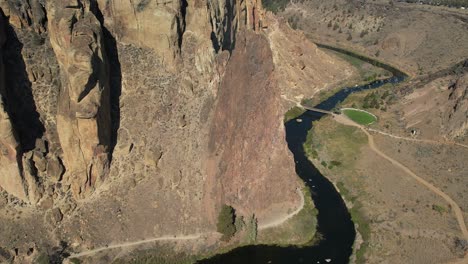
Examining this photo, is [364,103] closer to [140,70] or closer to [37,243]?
[140,70]

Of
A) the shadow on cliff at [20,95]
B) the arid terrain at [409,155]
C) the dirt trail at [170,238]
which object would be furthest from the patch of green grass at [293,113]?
the shadow on cliff at [20,95]

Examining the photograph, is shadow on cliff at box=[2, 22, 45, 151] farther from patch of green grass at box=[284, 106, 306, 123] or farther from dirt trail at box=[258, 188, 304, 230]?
patch of green grass at box=[284, 106, 306, 123]

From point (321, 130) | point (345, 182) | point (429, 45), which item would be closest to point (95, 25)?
point (345, 182)

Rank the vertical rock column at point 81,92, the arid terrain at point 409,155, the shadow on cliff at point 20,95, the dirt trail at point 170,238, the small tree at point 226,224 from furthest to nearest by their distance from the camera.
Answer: the arid terrain at point 409,155 → the small tree at point 226,224 → the dirt trail at point 170,238 → the shadow on cliff at point 20,95 → the vertical rock column at point 81,92

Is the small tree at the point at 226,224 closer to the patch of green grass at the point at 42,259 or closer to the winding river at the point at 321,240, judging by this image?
the winding river at the point at 321,240

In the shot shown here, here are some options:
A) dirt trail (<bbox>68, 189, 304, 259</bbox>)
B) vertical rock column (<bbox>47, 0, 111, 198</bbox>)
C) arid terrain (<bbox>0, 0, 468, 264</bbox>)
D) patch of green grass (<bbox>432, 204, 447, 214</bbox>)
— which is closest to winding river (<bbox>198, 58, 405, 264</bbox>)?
arid terrain (<bbox>0, 0, 468, 264</bbox>)

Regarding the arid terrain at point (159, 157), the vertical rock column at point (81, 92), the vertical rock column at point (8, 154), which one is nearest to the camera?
the vertical rock column at point (8, 154)

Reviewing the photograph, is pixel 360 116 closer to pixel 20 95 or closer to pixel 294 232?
pixel 294 232
